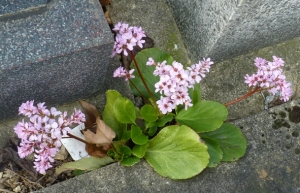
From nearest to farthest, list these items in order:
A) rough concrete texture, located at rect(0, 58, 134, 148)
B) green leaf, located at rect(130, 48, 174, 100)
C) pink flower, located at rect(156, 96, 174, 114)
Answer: pink flower, located at rect(156, 96, 174, 114) → green leaf, located at rect(130, 48, 174, 100) → rough concrete texture, located at rect(0, 58, 134, 148)

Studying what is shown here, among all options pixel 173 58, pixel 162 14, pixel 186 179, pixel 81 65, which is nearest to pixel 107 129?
pixel 81 65

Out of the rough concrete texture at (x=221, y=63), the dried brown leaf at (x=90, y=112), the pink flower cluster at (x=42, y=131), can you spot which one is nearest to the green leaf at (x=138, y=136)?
the dried brown leaf at (x=90, y=112)

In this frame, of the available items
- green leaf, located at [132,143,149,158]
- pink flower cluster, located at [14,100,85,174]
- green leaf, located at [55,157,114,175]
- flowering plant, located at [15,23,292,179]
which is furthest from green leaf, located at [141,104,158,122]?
pink flower cluster, located at [14,100,85,174]

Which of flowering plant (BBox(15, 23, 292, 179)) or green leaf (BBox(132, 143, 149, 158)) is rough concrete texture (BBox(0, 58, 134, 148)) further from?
green leaf (BBox(132, 143, 149, 158))

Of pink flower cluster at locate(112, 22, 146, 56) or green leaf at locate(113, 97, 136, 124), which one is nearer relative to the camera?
pink flower cluster at locate(112, 22, 146, 56)

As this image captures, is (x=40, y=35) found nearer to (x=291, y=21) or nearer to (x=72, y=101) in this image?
(x=72, y=101)

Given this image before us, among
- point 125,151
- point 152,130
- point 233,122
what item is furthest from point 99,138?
point 233,122

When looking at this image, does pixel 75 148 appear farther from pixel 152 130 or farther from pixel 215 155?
pixel 215 155
